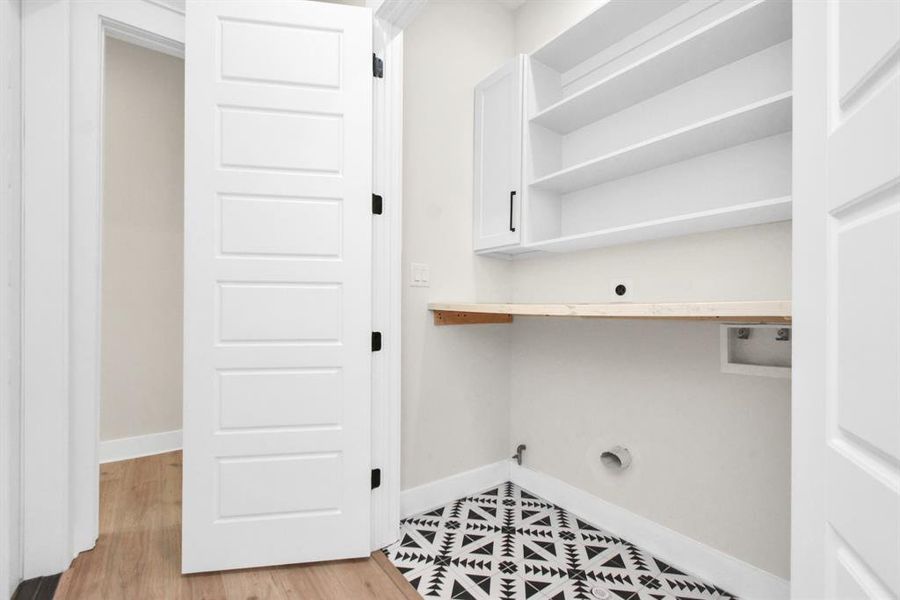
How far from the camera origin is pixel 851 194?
24.0 inches

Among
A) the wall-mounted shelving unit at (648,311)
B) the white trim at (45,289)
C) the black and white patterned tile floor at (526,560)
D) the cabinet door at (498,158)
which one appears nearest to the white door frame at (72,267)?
the white trim at (45,289)

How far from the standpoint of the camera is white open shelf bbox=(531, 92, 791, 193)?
4.38 feet

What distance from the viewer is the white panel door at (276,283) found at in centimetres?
159

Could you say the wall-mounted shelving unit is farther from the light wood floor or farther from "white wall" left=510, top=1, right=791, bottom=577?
the light wood floor

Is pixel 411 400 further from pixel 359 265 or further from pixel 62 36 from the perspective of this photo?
pixel 62 36

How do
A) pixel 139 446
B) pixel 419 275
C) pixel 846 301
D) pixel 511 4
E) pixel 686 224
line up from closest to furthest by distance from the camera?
1. pixel 846 301
2. pixel 686 224
3. pixel 419 275
4. pixel 511 4
5. pixel 139 446

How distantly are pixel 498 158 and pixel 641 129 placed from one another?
672 mm

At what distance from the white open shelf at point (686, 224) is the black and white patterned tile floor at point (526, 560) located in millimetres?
1270

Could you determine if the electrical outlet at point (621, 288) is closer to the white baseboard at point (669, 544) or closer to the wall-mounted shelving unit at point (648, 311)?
the wall-mounted shelving unit at point (648, 311)

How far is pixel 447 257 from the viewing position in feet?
7.43

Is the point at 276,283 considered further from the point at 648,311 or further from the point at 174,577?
the point at 648,311

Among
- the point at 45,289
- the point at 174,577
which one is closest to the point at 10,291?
the point at 45,289

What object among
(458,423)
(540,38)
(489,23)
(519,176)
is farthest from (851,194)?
(489,23)

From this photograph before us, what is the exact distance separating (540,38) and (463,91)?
1.67 feet
